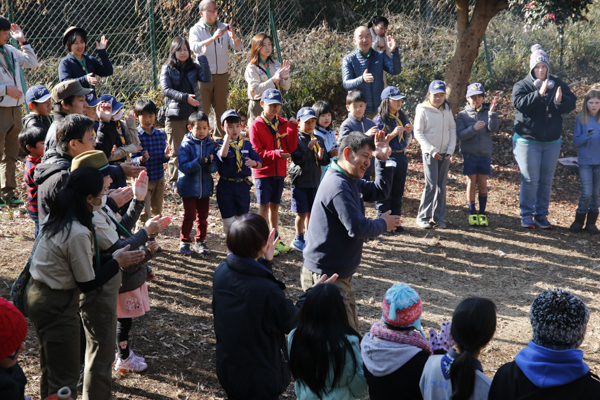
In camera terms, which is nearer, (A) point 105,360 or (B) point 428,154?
(A) point 105,360

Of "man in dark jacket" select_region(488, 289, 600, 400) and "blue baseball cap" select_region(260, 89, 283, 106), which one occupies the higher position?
"blue baseball cap" select_region(260, 89, 283, 106)

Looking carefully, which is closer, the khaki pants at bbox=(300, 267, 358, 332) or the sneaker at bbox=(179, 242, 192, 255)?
the khaki pants at bbox=(300, 267, 358, 332)

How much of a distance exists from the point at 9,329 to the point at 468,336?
213cm

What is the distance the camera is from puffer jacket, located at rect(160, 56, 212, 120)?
25.4ft

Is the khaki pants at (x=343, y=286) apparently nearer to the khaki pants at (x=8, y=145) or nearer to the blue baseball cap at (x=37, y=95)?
the blue baseball cap at (x=37, y=95)

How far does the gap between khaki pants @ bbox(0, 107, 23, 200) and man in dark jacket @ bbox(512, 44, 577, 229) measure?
7.06m

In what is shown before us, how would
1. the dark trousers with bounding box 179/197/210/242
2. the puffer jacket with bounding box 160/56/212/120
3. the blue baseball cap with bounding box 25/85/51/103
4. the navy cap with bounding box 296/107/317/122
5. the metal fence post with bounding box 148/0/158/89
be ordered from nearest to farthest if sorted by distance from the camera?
the blue baseball cap with bounding box 25/85/51/103 → the dark trousers with bounding box 179/197/210/242 → the navy cap with bounding box 296/107/317/122 → the puffer jacket with bounding box 160/56/212/120 → the metal fence post with bounding box 148/0/158/89

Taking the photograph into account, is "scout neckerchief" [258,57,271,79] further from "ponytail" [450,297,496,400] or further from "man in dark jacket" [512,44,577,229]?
"ponytail" [450,297,496,400]

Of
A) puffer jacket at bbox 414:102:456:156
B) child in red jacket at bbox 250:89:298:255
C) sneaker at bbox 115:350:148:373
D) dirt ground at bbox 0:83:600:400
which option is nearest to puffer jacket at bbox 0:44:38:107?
dirt ground at bbox 0:83:600:400

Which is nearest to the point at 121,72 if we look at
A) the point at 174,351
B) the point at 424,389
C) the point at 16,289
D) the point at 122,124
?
the point at 122,124

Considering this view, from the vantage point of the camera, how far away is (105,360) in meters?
3.58

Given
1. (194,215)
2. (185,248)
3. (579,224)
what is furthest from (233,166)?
(579,224)

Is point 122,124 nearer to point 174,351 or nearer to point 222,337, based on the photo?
point 174,351

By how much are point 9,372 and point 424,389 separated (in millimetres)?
1941
